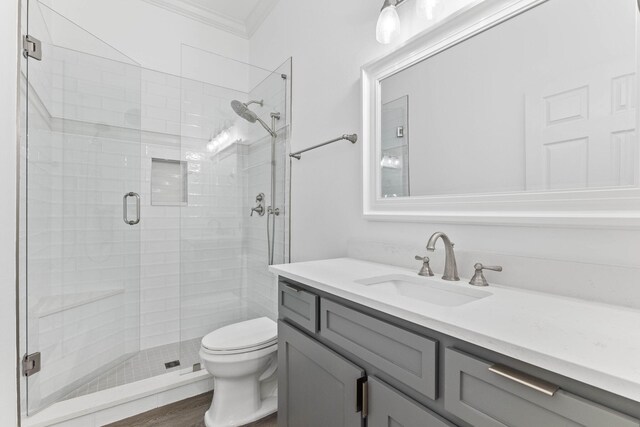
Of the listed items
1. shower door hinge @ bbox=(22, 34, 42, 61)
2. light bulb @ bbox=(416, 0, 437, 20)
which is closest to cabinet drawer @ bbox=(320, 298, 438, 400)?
light bulb @ bbox=(416, 0, 437, 20)

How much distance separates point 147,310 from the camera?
2.37 m

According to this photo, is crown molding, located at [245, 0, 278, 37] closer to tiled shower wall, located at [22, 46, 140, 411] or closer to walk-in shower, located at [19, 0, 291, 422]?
walk-in shower, located at [19, 0, 291, 422]

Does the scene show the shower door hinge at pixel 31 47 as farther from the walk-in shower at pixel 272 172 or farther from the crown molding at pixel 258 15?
the crown molding at pixel 258 15

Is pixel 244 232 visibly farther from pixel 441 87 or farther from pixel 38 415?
pixel 441 87

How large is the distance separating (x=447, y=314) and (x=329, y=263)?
2.53 feet

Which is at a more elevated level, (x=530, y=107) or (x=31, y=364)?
(x=530, y=107)

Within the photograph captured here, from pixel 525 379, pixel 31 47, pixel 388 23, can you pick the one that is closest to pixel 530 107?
pixel 388 23

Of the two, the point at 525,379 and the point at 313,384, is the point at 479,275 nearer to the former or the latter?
the point at 525,379

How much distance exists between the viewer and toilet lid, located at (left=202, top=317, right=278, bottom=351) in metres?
1.65

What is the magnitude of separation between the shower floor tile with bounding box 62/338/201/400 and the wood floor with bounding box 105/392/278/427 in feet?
0.74

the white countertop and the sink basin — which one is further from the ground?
the white countertop

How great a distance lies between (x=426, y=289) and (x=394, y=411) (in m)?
0.43

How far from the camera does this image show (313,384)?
1094 millimetres

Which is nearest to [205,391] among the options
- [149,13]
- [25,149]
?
[25,149]
